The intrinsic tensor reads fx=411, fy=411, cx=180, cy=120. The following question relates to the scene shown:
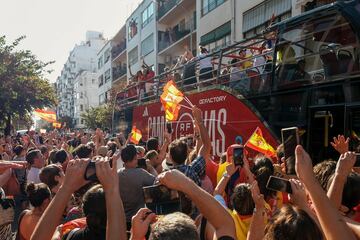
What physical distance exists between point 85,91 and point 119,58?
34.7 meters

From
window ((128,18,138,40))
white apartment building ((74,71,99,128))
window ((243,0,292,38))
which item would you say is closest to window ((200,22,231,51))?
window ((243,0,292,38))

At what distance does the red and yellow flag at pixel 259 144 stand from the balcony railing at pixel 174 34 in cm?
1793

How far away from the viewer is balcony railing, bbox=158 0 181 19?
1019 inches

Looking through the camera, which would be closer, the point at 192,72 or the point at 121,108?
the point at 192,72

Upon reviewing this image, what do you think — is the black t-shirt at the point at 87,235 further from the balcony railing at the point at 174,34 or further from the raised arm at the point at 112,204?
the balcony railing at the point at 174,34

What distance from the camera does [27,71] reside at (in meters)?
26.6

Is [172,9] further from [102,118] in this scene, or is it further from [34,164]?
[34,164]

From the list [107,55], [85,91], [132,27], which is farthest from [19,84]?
[85,91]

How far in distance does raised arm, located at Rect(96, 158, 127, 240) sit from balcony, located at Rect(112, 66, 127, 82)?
39242 mm

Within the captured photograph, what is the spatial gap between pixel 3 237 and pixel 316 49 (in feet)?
14.7

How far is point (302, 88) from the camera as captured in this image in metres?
5.76

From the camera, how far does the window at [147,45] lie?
102 ft

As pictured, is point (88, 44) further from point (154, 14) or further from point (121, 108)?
point (121, 108)

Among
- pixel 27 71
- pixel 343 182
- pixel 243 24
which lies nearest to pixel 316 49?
pixel 343 182
